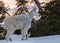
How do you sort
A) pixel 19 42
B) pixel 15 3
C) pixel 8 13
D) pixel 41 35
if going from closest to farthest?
pixel 19 42
pixel 41 35
pixel 8 13
pixel 15 3

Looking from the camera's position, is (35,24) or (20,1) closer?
(35,24)

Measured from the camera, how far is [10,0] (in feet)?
22.4

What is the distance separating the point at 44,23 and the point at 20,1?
4.07ft

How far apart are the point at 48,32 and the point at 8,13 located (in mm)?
1348

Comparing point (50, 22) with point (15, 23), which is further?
point (50, 22)

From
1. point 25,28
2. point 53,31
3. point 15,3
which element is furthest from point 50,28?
point 15,3

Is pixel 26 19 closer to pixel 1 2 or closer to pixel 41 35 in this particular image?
pixel 41 35

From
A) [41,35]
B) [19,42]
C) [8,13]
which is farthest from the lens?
[8,13]

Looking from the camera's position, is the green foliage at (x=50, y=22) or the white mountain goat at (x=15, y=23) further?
the green foliage at (x=50, y=22)

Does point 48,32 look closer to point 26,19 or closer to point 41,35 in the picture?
point 41,35

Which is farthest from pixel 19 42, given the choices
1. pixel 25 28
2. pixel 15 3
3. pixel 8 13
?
pixel 15 3

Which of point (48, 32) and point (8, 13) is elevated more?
point (8, 13)

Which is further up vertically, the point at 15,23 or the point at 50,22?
the point at 15,23

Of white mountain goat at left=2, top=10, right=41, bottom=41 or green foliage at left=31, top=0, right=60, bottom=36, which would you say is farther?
green foliage at left=31, top=0, right=60, bottom=36
